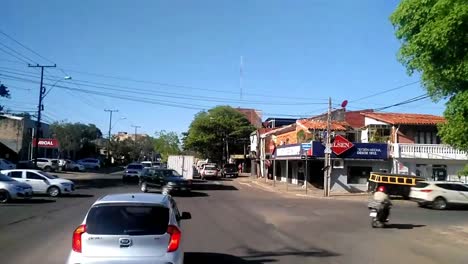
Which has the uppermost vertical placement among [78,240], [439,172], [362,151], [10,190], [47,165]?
[362,151]

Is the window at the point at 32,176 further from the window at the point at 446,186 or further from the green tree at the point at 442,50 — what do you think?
the window at the point at 446,186

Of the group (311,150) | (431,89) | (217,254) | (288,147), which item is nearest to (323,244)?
(217,254)

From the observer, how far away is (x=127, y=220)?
25.0ft

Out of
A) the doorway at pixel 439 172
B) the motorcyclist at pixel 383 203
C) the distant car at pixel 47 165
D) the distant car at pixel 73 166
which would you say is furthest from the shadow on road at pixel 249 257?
the distant car at pixel 73 166

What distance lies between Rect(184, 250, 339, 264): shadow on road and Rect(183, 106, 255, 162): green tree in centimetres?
7354

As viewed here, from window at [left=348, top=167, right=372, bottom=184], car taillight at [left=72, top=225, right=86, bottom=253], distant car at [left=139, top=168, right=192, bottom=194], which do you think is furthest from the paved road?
window at [left=348, top=167, right=372, bottom=184]

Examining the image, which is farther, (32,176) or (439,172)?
(439,172)

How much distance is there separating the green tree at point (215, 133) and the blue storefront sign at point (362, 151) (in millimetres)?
45343

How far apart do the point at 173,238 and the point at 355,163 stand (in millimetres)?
36997

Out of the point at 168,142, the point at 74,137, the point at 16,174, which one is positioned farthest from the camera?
the point at 168,142

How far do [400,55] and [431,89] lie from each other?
1611mm

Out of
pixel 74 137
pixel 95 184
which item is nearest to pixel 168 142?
pixel 74 137

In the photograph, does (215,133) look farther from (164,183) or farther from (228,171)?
(164,183)

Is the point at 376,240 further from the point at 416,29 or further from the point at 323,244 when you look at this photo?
the point at 416,29
